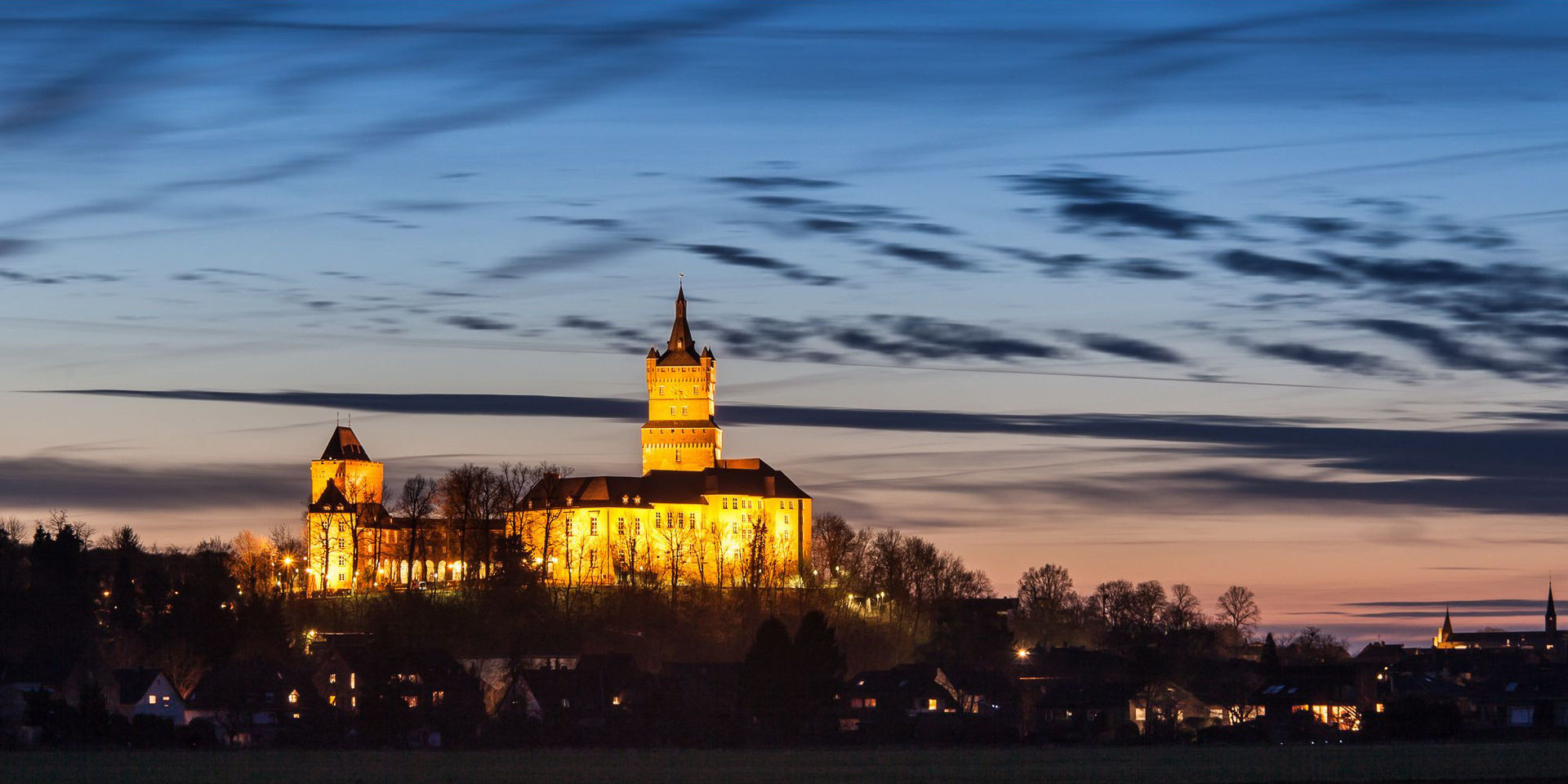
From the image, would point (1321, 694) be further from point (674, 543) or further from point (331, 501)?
point (331, 501)

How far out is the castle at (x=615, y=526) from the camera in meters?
157

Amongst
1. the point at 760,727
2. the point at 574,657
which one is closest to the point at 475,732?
the point at 760,727

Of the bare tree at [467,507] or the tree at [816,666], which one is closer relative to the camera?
the tree at [816,666]

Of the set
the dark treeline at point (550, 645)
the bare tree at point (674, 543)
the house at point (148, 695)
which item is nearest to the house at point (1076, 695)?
the dark treeline at point (550, 645)

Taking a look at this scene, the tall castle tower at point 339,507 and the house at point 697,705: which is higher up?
the tall castle tower at point 339,507

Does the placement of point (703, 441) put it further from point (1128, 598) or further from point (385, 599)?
point (385, 599)

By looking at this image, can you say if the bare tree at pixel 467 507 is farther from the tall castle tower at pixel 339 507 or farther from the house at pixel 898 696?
the house at pixel 898 696

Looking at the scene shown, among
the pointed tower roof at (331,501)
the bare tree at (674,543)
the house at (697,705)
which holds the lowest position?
the house at (697,705)

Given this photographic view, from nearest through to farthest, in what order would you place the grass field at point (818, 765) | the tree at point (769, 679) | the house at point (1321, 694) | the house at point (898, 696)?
the grass field at point (818, 765)
the tree at point (769, 679)
the house at point (898, 696)
the house at point (1321, 694)

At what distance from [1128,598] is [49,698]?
110590 mm

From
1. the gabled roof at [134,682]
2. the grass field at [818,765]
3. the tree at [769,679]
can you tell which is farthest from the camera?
the gabled roof at [134,682]

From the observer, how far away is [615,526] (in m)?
175

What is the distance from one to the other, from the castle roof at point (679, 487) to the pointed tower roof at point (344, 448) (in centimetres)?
1781

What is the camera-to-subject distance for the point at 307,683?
106m
